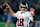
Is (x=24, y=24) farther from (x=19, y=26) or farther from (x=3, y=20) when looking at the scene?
(x=3, y=20)

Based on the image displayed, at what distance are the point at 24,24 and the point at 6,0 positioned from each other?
12.4 ft

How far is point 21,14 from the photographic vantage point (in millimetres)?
3070

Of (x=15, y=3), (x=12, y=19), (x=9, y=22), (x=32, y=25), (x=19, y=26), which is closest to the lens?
(x=19, y=26)

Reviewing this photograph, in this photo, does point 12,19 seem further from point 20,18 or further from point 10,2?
point 20,18

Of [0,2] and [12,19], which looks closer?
[12,19]

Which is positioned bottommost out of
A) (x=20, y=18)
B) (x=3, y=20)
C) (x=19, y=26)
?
(x=3, y=20)

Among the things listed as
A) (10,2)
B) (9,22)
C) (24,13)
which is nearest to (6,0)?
(10,2)

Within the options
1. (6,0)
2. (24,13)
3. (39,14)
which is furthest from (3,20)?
(24,13)

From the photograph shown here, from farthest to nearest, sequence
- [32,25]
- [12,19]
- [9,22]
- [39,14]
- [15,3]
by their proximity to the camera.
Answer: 1. [15,3]
2. [39,14]
3. [12,19]
4. [9,22]
5. [32,25]

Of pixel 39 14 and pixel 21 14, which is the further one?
pixel 39 14

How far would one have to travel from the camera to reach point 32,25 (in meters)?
4.47

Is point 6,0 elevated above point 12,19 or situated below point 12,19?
above

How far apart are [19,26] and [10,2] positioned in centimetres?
387

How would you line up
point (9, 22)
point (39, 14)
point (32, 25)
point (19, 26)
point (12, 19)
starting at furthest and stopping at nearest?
point (39, 14), point (12, 19), point (9, 22), point (32, 25), point (19, 26)
